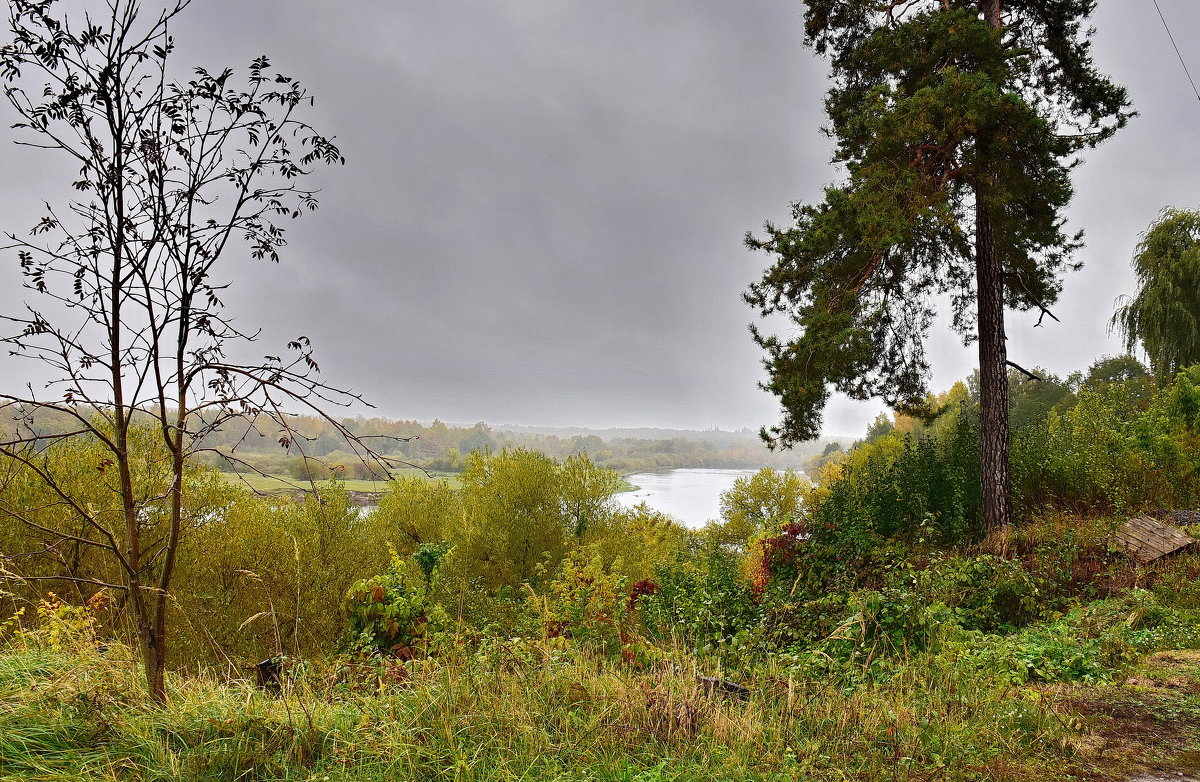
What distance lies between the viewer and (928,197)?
6.84 metres

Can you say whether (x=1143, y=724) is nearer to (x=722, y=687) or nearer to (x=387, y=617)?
(x=722, y=687)

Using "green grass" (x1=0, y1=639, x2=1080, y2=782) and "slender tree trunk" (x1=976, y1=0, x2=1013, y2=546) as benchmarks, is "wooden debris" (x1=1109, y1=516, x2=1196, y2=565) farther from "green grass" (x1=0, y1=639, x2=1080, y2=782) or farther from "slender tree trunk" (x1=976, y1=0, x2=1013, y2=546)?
"green grass" (x1=0, y1=639, x2=1080, y2=782)

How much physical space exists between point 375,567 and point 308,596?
1.83 metres

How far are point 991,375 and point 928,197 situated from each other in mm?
2601

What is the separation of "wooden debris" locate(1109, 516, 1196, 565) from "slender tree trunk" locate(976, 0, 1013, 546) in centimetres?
115

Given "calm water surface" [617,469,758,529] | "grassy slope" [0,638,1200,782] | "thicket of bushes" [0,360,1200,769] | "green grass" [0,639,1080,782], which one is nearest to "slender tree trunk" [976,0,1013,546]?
"thicket of bushes" [0,360,1200,769]

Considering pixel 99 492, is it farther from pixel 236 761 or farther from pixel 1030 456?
pixel 1030 456

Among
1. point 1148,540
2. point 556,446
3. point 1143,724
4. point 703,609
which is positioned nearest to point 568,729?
point 703,609

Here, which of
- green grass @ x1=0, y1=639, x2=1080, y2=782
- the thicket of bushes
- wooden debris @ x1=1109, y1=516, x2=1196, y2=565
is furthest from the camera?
wooden debris @ x1=1109, y1=516, x2=1196, y2=565

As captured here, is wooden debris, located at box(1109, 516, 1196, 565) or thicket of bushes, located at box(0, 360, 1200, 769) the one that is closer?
thicket of bushes, located at box(0, 360, 1200, 769)

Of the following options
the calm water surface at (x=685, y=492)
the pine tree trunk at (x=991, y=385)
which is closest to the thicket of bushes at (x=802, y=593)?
the pine tree trunk at (x=991, y=385)

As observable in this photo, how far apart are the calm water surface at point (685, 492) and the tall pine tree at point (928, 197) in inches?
1360

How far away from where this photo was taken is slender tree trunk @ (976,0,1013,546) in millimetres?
7391

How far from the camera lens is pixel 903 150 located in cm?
725
